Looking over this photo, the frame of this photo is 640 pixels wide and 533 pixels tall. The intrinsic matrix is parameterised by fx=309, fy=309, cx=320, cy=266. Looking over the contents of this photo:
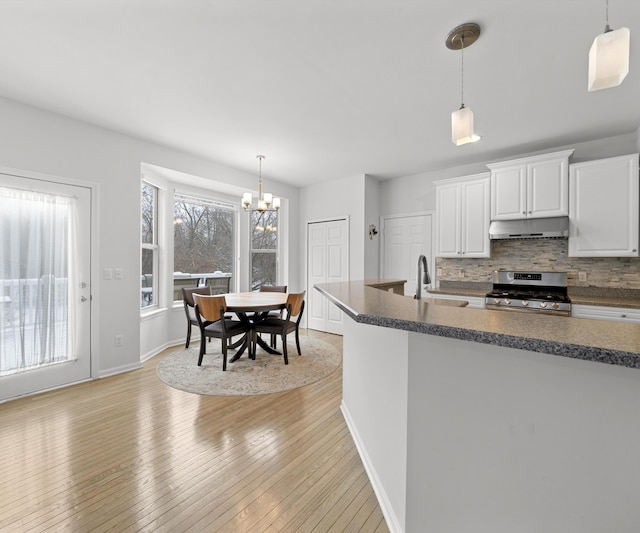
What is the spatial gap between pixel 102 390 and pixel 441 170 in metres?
5.06

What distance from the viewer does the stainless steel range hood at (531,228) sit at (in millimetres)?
3391

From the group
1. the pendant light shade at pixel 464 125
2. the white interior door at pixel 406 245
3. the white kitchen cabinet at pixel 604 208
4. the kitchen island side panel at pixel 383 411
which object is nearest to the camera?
the kitchen island side panel at pixel 383 411

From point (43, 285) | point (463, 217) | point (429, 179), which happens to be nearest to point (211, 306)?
point (43, 285)

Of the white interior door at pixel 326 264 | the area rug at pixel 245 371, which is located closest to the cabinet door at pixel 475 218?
the white interior door at pixel 326 264

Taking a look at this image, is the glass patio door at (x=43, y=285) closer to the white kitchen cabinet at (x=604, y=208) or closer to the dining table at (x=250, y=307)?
the dining table at (x=250, y=307)

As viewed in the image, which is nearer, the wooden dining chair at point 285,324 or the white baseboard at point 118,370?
the white baseboard at point 118,370

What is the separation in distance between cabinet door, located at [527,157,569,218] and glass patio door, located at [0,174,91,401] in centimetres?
486

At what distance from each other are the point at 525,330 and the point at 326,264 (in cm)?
462

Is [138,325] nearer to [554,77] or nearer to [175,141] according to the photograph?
[175,141]

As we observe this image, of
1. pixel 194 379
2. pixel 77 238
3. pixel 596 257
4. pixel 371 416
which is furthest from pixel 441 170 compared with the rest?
pixel 77 238

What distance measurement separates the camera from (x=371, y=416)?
1.74 meters

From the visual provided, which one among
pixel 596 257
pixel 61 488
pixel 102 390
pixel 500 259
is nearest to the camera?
pixel 61 488

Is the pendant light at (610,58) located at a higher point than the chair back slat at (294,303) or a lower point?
higher

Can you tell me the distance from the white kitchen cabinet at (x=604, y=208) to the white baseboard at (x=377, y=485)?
3152 millimetres
